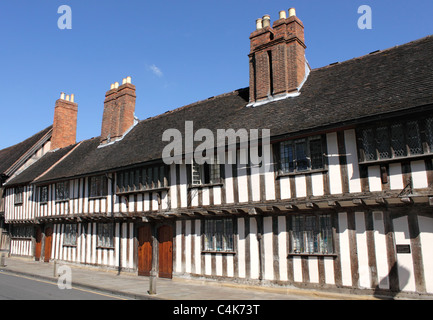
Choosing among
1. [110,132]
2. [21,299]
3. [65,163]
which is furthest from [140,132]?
[21,299]

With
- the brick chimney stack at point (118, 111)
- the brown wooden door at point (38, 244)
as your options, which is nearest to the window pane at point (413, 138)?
the brick chimney stack at point (118, 111)

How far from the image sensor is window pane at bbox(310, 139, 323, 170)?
1018 centimetres

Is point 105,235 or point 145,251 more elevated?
point 105,235

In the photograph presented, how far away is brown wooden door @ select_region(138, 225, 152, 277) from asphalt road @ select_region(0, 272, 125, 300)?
3.11m

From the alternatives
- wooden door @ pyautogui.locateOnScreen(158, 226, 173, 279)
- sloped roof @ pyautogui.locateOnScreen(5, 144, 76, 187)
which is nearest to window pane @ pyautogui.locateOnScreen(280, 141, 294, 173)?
wooden door @ pyautogui.locateOnScreen(158, 226, 173, 279)

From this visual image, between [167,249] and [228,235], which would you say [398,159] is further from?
[167,249]

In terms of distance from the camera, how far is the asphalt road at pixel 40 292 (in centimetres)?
998

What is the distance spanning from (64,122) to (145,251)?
14.5m

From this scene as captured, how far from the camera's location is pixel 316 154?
10273mm

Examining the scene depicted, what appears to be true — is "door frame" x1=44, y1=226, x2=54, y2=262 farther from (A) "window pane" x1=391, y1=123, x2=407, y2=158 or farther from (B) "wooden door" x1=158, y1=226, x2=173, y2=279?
(A) "window pane" x1=391, y1=123, x2=407, y2=158

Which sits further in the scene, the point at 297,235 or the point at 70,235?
the point at 70,235

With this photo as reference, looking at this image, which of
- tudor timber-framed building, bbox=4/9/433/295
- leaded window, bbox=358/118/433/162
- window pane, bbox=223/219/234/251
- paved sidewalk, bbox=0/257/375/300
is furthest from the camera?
window pane, bbox=223/219/234/251

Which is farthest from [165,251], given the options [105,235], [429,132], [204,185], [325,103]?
[429,132]
